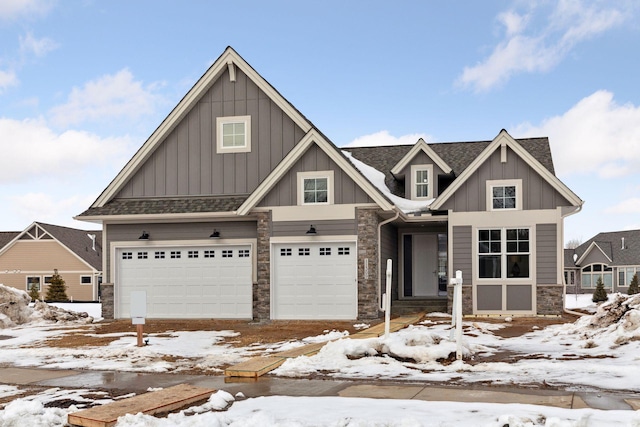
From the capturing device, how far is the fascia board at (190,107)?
19688 millimetres

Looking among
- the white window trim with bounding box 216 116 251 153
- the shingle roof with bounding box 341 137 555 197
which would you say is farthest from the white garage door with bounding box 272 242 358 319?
the shingle roof with bounding box 341 137 555 197

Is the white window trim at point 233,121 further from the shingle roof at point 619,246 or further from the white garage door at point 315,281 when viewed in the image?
the shingle roof at point 619,246

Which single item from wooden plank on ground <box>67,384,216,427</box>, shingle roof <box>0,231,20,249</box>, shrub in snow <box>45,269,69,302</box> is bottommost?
shrub in snow <box>45,269,69,302</box>

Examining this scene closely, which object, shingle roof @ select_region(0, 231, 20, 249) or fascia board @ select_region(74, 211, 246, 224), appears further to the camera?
shingle roof @ select_region(0, 231, 20, 249)

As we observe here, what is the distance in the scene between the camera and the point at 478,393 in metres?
7.93

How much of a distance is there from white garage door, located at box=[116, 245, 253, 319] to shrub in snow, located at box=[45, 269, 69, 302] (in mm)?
19859

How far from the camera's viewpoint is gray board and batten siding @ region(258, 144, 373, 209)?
1819cm

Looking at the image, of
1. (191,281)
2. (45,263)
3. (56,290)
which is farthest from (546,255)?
(45,263)

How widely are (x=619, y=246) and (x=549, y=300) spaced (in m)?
33.4

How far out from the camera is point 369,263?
59.1 ft

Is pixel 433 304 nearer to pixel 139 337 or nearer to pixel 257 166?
pixel 257 166

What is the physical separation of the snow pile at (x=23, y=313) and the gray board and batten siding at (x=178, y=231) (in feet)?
7.13

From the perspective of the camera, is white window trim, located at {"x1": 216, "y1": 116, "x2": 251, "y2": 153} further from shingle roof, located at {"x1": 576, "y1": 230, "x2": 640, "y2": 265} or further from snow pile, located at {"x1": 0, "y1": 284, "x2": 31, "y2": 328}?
shingle roof, located at {"x1": 576, "y1": 230, "x2": 640, "y2": 265}

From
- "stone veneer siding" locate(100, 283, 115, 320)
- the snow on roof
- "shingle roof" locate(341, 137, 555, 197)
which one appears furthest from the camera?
"shingle roof" locate(341, 137, 555, 197)
